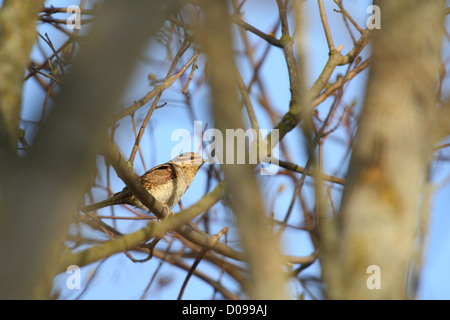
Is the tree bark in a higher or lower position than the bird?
lower

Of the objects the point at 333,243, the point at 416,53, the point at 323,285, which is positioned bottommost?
the point at 323,285

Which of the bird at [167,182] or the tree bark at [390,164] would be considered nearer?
the tree bark at [390,164]

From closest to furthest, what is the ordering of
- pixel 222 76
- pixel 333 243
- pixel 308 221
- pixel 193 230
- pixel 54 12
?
1. pixel 222 76
2. pixel 333 243
3. pixel 308 221
4. pixel 193 230
5. pixel 54 12

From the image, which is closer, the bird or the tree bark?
the tree bark

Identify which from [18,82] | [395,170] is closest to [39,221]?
[395,170]

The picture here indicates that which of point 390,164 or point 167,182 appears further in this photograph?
point 167,182

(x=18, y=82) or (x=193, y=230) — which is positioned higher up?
(x=18, y=82)

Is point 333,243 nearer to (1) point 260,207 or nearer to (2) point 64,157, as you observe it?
(1) point 260,207

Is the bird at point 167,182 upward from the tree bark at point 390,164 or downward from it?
upward

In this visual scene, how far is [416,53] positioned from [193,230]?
2.74 m

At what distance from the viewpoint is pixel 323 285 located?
1775 mm

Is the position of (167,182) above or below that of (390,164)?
above

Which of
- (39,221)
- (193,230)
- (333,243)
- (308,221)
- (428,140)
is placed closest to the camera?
(39,221)

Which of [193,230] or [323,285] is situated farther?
[193,230]
